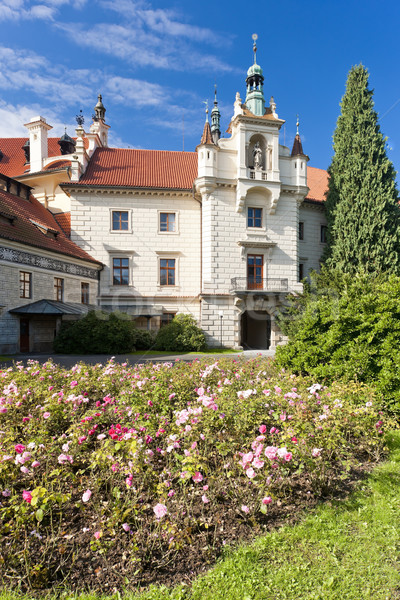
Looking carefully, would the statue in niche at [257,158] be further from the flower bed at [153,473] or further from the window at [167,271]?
the flower bed at [153,473]

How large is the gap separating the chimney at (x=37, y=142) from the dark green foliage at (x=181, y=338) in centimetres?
2061

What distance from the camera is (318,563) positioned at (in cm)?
295

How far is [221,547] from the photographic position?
3.11 metres

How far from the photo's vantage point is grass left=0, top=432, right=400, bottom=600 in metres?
2.62

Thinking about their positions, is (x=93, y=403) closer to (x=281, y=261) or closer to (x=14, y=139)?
(x=281, y=261)

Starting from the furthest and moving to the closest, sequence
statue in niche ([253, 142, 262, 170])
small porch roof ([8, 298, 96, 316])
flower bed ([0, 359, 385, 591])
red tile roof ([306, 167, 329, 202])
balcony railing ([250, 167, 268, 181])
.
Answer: red tile roof ([306, 167, 329, 202]) < statue in niche ([253, 142, 262, 170]) < balcony railing ([250, 167, 268, 181]) < small porch roof ([8, 298, 96, 316]) < flower bed ([0, 359, 385, 591])

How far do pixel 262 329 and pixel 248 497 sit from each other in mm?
25560

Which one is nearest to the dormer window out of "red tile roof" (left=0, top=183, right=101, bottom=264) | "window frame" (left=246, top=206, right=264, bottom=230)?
"red tile roof" (left=0, top=183, right=101, bottom=264)

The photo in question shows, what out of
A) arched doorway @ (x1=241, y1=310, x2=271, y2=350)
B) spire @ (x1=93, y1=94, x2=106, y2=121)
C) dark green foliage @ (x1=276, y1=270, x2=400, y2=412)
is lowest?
arched doorway @ (x1=241, y1=310, x2=271, y2=350)

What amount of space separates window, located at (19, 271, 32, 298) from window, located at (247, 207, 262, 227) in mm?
16190

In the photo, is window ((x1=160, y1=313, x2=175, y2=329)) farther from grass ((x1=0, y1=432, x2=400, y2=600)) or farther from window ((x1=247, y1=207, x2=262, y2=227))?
grass ((x1=0, y1=432, x2=400, y2=600))

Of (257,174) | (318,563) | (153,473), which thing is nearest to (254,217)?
(257,174)

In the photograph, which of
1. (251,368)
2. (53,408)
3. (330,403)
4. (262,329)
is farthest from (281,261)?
A: (53,408)

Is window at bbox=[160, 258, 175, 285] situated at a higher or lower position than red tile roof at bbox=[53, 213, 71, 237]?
lower
